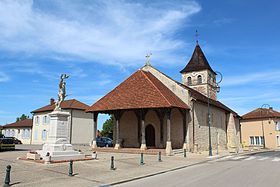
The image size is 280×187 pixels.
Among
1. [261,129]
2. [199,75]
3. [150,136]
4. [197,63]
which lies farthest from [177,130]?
[261,129]

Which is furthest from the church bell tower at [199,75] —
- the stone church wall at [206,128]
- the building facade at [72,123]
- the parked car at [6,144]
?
the parked car at [6,144]

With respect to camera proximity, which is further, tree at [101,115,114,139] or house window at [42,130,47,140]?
tree at [101,115,114,139]

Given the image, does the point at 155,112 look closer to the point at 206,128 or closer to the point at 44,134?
the point at 206,128

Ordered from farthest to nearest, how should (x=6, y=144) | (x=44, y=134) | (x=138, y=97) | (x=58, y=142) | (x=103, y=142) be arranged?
1. (x=44, y=134)
2. (x=103, y=142)
3. (x=6, y=144)
4. (x=138, y=97)
5. (x=58, y=142)

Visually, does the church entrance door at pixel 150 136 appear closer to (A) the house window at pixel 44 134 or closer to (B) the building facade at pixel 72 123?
(B) the building facade at pixel 72 123

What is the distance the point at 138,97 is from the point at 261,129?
104ft

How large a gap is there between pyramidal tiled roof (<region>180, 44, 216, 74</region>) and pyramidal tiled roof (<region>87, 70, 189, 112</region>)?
40.5ft

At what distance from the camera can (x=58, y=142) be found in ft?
48.9

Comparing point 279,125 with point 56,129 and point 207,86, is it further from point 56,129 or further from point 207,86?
point 56,129

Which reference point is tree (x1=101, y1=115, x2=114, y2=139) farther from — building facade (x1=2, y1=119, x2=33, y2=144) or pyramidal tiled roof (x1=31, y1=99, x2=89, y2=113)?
building facade (x1=2, y1=119, x2=33, y2=144)

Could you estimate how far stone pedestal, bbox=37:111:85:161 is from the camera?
572 inches


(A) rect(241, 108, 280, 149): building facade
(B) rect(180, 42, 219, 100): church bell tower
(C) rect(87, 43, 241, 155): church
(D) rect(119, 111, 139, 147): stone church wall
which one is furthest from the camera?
(A) rect(241, 108, 280, 149): building facade

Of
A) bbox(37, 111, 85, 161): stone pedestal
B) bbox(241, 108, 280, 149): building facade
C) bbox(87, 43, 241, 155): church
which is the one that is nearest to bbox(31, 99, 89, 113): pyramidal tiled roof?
bbox(87, 43, 241, 155): church

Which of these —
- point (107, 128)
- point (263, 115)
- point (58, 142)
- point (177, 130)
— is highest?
point (263, 115)
